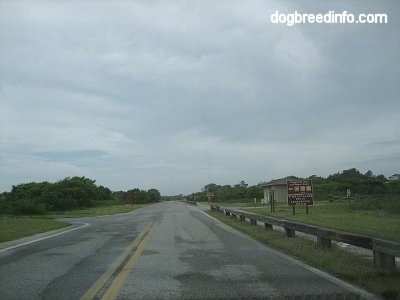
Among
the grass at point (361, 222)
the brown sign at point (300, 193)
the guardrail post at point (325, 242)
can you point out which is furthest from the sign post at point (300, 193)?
the guardrail post at point (325, 242)

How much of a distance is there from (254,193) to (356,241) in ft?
330

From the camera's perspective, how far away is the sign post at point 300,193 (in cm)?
3312

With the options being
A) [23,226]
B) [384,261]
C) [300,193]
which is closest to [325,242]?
[384,261]

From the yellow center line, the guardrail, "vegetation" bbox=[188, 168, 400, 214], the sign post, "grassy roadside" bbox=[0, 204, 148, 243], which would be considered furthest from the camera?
"vegetation" bbox=[188, 168, 400, 214]

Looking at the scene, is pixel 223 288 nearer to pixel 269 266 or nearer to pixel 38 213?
pixel 269 266

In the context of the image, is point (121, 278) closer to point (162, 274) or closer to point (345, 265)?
point (162, 274)

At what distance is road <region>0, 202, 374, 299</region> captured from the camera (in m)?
8.61

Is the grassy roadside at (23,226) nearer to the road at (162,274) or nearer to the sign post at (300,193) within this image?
the road at (162,274)

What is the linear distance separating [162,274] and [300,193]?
78.1 ft

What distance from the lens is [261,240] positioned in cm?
1811

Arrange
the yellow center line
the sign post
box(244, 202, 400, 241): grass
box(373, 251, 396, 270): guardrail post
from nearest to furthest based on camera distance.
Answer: the yellow center line < box(373, 251, 396, 270): guardrail post < box(244, 202, 400, 241): grass < the sign post

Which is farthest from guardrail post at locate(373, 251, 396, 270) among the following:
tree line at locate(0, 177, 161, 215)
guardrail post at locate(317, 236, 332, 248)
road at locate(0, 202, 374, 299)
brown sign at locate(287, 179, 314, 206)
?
tree line at locate(0, 177, 161, 215)

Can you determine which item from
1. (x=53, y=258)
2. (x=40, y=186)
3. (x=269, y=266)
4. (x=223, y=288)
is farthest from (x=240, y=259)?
(x=40, y=186)

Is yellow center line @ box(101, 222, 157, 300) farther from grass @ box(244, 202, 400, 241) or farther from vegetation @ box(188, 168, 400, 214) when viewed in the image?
vegetation @ box(188, 168, 400, 214)
